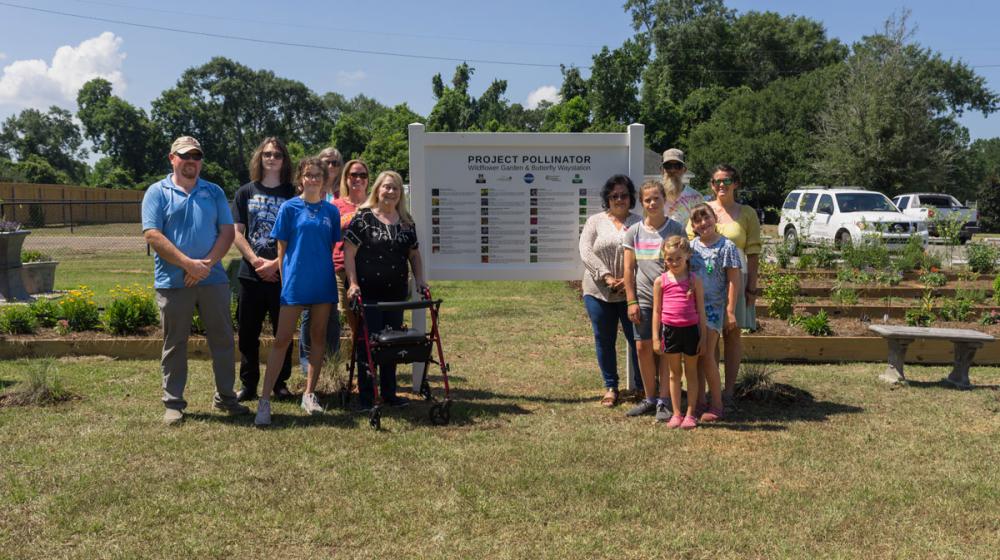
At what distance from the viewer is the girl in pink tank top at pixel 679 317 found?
544 centimetres

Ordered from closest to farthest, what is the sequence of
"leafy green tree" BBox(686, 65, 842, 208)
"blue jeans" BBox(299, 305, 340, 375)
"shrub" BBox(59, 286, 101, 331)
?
"blue jeans" BBox(299, 305, 340, 375)
"shrub" BBox(59, 286, 101, 331)
"leafy green tree" BBox(686, 65, 842, 208)

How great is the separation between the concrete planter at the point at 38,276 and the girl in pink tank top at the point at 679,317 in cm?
1031

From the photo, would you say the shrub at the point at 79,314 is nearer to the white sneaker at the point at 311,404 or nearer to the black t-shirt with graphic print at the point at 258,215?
the black t-shirt with graphic print at the point at 258,215

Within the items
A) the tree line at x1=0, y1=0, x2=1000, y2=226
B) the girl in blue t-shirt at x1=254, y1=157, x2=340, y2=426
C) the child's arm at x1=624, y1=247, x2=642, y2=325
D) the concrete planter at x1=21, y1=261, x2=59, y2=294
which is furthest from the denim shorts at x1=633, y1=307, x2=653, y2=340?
the tree line at x1=0, y1=0, x2=1000, y2=226

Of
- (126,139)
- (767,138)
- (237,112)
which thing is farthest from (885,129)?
(237,112)

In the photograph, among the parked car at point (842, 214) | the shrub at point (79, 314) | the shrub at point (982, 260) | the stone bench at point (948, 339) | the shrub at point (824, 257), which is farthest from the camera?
the parked car at point (842, 214)

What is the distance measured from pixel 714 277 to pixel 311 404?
9.79 feet

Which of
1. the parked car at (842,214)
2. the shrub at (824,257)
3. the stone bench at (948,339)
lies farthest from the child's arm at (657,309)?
the parked car at (842,214)

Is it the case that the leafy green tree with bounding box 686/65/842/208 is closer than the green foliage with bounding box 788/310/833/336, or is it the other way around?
the green foliage with bounding box 788/310/833/336

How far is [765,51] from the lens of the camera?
66.4m

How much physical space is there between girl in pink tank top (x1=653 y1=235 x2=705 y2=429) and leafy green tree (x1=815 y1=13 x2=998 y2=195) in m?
32.8

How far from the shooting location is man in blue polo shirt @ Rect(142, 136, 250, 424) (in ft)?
17.7

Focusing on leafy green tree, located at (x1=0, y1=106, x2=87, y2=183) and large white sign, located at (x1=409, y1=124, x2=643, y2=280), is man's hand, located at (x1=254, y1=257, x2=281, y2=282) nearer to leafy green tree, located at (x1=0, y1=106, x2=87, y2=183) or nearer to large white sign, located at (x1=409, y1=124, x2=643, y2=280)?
large white sign, located at (x1=409, y1=124, x2=643, y2=280)

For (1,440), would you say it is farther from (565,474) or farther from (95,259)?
(95,259)
